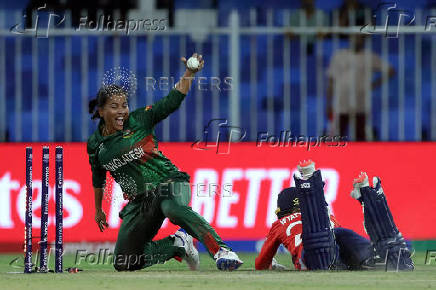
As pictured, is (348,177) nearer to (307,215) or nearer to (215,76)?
(215,76)

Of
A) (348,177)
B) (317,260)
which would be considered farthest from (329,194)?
(317,260)

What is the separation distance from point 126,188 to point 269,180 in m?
3.22

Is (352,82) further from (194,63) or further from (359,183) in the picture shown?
(194,63)

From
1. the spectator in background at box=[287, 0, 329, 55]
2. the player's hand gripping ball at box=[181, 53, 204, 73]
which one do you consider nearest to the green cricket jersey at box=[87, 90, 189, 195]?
the player's hand gripping ball at box=[181, 53, 204, 73]

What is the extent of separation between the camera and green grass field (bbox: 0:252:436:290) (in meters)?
10.7

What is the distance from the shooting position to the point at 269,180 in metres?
15.5

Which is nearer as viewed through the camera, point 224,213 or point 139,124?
point 139,124

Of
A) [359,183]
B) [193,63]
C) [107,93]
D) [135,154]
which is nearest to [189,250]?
[135,154]

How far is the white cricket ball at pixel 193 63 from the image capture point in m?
11.9

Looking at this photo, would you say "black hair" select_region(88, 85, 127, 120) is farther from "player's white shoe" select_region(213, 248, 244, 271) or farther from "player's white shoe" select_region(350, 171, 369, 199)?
"player's white shoe" select_region(350, 171, 369, 199)

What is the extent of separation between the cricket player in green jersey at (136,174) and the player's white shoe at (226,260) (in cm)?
32

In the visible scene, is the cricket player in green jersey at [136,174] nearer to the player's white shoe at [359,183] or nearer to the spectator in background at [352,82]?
the player's white shoe at [359,183]

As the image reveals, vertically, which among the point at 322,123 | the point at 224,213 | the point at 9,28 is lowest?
the point at 224,213

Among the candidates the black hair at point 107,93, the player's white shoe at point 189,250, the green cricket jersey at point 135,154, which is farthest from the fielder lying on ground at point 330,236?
the black hair at point 107,93
